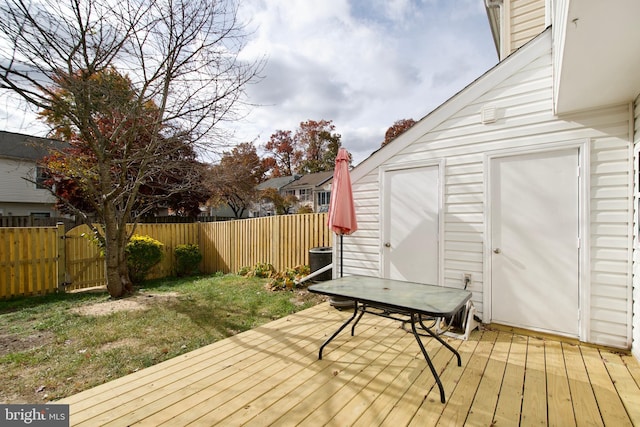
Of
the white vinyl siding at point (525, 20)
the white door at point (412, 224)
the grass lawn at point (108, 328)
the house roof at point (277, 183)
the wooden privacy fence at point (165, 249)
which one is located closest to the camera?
the grass lawn at point (108, 328)

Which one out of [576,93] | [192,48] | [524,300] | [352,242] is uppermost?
[192,48]

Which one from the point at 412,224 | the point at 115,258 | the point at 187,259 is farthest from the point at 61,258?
the point at 412,224

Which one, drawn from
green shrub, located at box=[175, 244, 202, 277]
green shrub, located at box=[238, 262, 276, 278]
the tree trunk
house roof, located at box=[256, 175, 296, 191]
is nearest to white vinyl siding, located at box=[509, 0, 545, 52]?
green shrub, located at box=[238, 262, 276, 278]

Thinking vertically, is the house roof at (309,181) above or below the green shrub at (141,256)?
above

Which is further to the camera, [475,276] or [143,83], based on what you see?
[143,83]

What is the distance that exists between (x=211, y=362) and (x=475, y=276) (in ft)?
10.5

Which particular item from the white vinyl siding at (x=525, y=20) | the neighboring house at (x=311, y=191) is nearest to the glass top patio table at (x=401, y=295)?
the white vinyl siding at (x=525, y=20)

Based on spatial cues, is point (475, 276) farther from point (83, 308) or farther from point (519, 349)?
point (83, 308)

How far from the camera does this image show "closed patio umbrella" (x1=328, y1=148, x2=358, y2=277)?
167 inches

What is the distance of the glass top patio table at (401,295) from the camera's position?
2.07 meters

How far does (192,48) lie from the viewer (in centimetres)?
482

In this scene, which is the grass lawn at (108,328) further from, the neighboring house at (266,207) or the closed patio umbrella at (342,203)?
the neighboring house at (266,207)

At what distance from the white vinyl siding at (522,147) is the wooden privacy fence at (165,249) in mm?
2488

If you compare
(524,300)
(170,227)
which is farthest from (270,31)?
(170,227)
